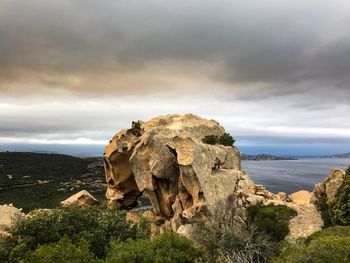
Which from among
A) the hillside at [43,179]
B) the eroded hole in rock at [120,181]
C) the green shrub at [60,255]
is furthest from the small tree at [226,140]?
the hillside at [43,179]

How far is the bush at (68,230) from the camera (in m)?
26.5

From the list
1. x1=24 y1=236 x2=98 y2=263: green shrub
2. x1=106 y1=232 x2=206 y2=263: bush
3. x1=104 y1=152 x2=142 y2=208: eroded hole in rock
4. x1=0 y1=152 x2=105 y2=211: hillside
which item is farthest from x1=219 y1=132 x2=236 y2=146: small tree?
x1=0 y1=152 x2=105 y2=211: hillside

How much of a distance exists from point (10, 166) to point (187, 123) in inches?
5337

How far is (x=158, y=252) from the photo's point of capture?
77.4ft

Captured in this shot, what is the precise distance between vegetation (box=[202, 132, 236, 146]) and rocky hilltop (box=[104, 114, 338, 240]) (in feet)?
2.24

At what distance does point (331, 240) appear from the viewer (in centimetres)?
1897

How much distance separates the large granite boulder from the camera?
3825 centimetres

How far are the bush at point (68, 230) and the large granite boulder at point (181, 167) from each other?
776 cm

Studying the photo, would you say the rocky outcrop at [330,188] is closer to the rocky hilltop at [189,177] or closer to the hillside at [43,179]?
the rocky hilltop at [189,177]

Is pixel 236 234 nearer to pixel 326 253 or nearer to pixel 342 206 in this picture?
pixel 342 206

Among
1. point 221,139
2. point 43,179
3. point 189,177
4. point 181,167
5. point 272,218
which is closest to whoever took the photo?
point 272,218

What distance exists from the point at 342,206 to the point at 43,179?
124741 mm

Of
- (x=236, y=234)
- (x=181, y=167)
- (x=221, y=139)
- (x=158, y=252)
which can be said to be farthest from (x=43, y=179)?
(x=158, y=252)

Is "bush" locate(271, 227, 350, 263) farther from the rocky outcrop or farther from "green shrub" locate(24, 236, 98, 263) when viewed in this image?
the rocky outcrop
